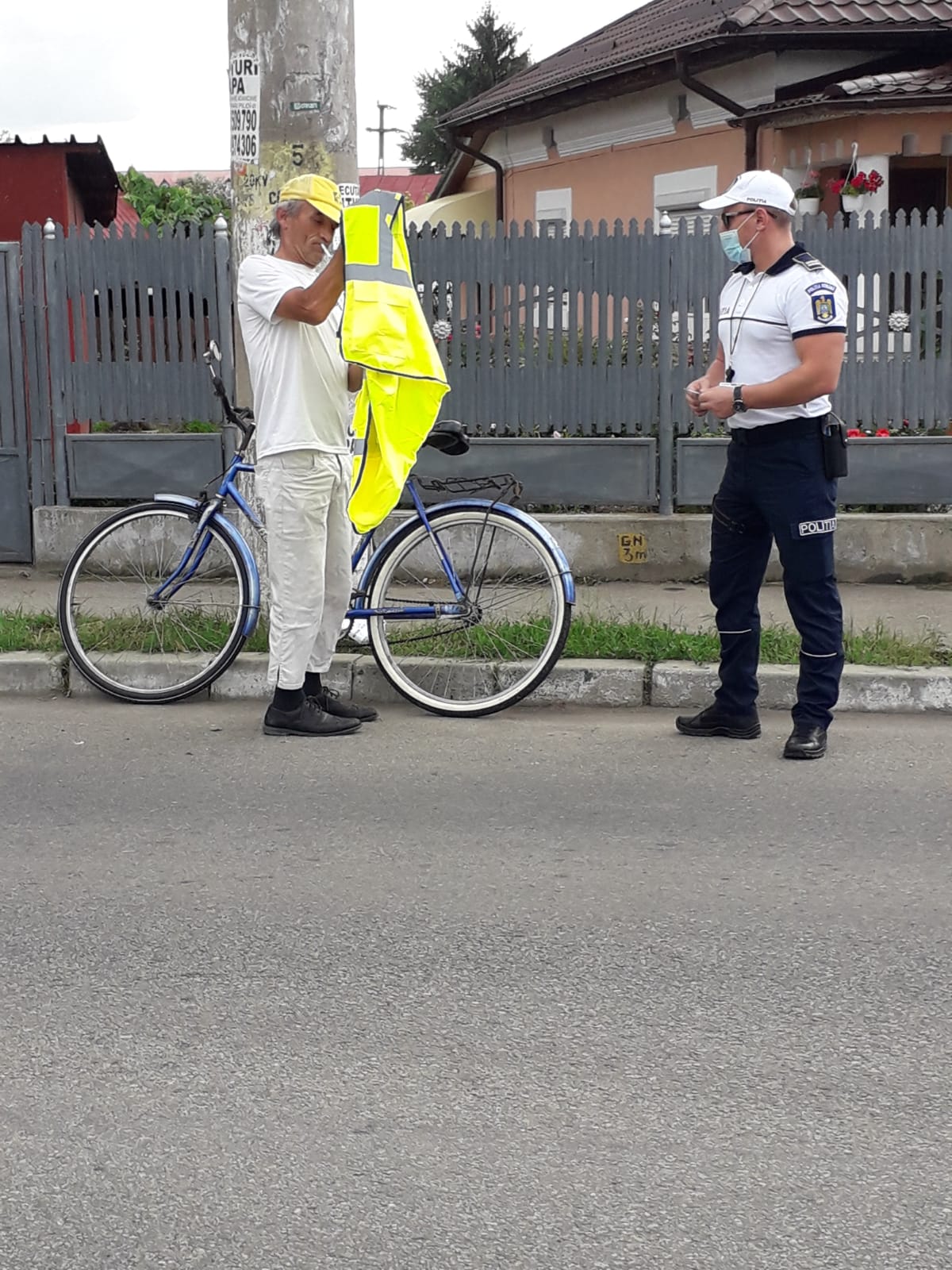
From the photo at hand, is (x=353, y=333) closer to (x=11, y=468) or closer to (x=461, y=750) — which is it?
(x=461, y=750)

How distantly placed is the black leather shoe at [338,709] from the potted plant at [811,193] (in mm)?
9093

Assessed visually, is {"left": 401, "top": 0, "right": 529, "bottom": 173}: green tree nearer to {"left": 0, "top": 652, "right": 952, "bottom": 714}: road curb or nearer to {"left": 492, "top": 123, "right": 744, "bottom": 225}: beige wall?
{"left": 492, "top": 123, "right": 744, "bottom": 225}: beige wall

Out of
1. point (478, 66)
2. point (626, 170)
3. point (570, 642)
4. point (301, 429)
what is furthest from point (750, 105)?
point (478, 66)

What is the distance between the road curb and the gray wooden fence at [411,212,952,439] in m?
2.70

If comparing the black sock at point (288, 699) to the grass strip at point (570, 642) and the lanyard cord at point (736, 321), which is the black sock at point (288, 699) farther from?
the lanyard cord at point (736, 321)

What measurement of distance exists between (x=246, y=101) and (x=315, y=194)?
1.34 m

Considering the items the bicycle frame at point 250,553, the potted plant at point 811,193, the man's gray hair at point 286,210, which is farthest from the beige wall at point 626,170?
the man's gray hair at point 286,210

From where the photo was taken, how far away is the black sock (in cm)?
643

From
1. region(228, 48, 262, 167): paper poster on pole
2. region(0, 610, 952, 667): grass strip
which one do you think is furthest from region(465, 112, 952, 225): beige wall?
region(0, 610, 952, 667): grass strip

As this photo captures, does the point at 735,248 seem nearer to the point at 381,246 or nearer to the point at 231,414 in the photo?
the point at 381,246

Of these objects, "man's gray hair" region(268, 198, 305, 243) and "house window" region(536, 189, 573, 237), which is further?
"house window" region(536, 189, 573, 237)

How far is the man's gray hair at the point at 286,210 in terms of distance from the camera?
6031 mm

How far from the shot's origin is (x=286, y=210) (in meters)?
6.07

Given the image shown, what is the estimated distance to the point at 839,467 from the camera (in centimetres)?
600
